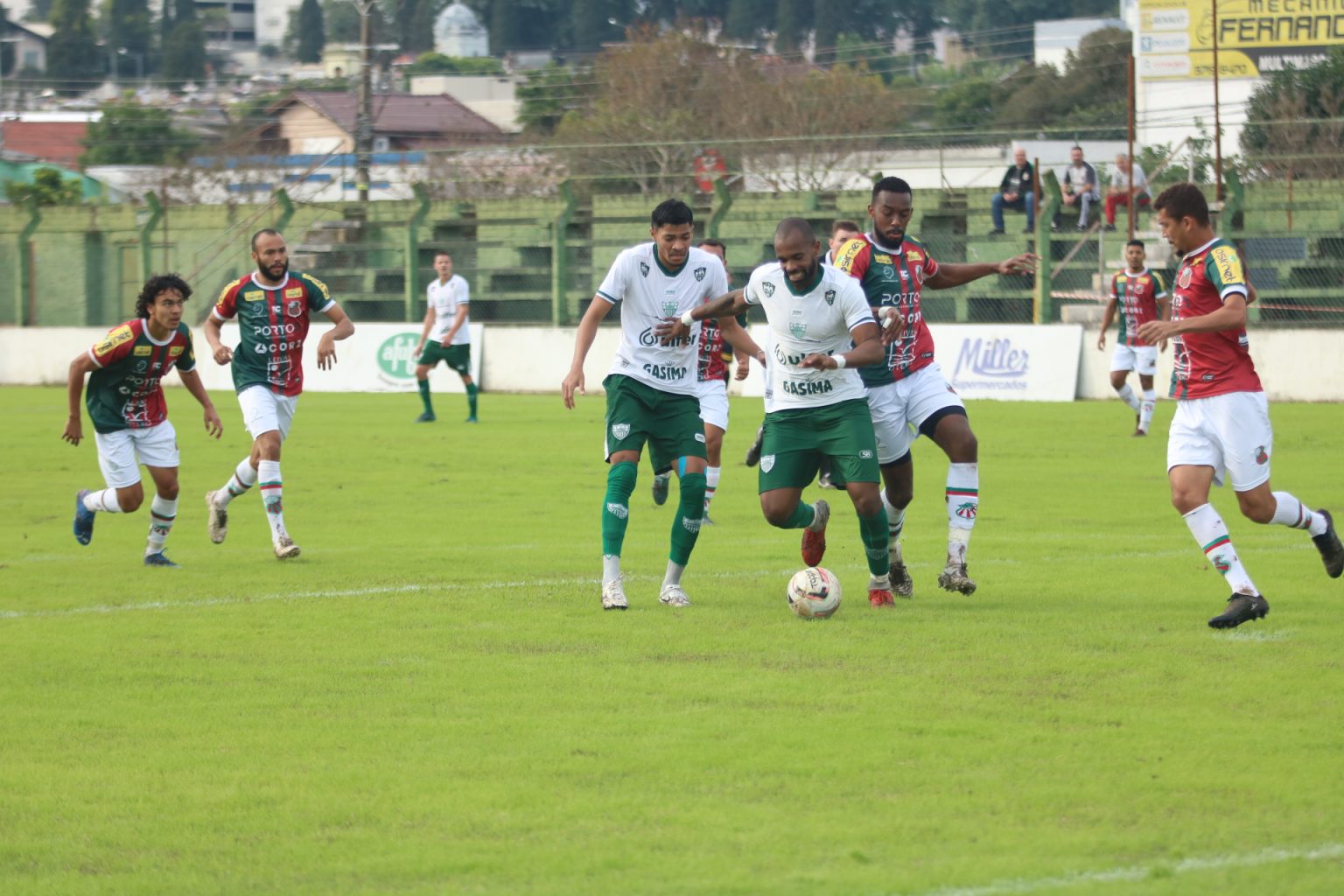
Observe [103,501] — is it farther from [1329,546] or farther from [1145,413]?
[1145,413]

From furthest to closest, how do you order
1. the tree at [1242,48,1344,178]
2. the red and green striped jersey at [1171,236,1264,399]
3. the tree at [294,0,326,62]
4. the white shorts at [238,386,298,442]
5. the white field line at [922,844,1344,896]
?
the tree at [294,0,326,62] → the tree at [1242,48,1344,178] → the white shorts at [238,386,298,442] → the red and green striped jersey at [1171,236,1264,399] → the white field line at [922,844,1344,896]

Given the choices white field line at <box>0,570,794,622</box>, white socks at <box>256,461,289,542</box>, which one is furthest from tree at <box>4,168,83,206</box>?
white field line at <box>0,570,794,622</box>

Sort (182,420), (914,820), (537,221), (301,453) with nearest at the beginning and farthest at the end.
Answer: (914,820), (301,453), (182,420), (537,221)

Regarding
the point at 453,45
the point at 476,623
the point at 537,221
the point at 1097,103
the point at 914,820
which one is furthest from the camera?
the point at 453,45

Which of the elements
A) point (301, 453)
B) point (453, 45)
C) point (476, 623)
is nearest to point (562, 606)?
point (476, 623)

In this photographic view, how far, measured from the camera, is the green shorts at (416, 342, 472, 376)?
23.9m

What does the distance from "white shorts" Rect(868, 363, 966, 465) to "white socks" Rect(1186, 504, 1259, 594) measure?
4.94 feet

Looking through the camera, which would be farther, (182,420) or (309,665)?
(182,420)

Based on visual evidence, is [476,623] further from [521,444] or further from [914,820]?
[521,444]

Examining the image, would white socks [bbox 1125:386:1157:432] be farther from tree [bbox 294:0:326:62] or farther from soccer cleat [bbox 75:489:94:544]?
tree [bbox 294:0:326:62]

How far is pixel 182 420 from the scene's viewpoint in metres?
24.7

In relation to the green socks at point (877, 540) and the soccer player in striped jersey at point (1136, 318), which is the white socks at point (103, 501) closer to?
the green socks at point (877, 540)

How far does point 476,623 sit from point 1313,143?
3595cm

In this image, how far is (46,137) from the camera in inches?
3844
